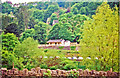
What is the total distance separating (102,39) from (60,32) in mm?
1139

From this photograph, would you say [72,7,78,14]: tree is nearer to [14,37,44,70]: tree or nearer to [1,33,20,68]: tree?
[14,37,44,70]: tree

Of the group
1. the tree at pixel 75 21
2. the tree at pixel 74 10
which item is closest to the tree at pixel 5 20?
the tree at pixel 75 21

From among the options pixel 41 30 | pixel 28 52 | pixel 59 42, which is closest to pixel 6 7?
pixel 41 30

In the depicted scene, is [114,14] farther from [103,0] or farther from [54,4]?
[54,4]

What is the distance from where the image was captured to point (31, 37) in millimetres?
4988

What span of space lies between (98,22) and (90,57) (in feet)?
3.13

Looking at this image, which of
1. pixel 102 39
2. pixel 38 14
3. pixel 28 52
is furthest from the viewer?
pixel 38 14

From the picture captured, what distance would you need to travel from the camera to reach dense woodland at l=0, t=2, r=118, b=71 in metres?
4.83

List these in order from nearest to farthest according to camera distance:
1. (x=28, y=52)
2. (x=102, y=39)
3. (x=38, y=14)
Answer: (x=102, y=39), (x=28, y=52), (x=38, y=14)

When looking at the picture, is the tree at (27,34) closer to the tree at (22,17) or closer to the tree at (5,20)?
the tree at (22,17)

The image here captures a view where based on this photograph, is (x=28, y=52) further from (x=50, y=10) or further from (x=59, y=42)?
(x=50, y=10)

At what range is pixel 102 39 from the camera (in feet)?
15.8

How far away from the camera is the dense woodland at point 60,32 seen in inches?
190

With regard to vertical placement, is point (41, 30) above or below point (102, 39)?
above
